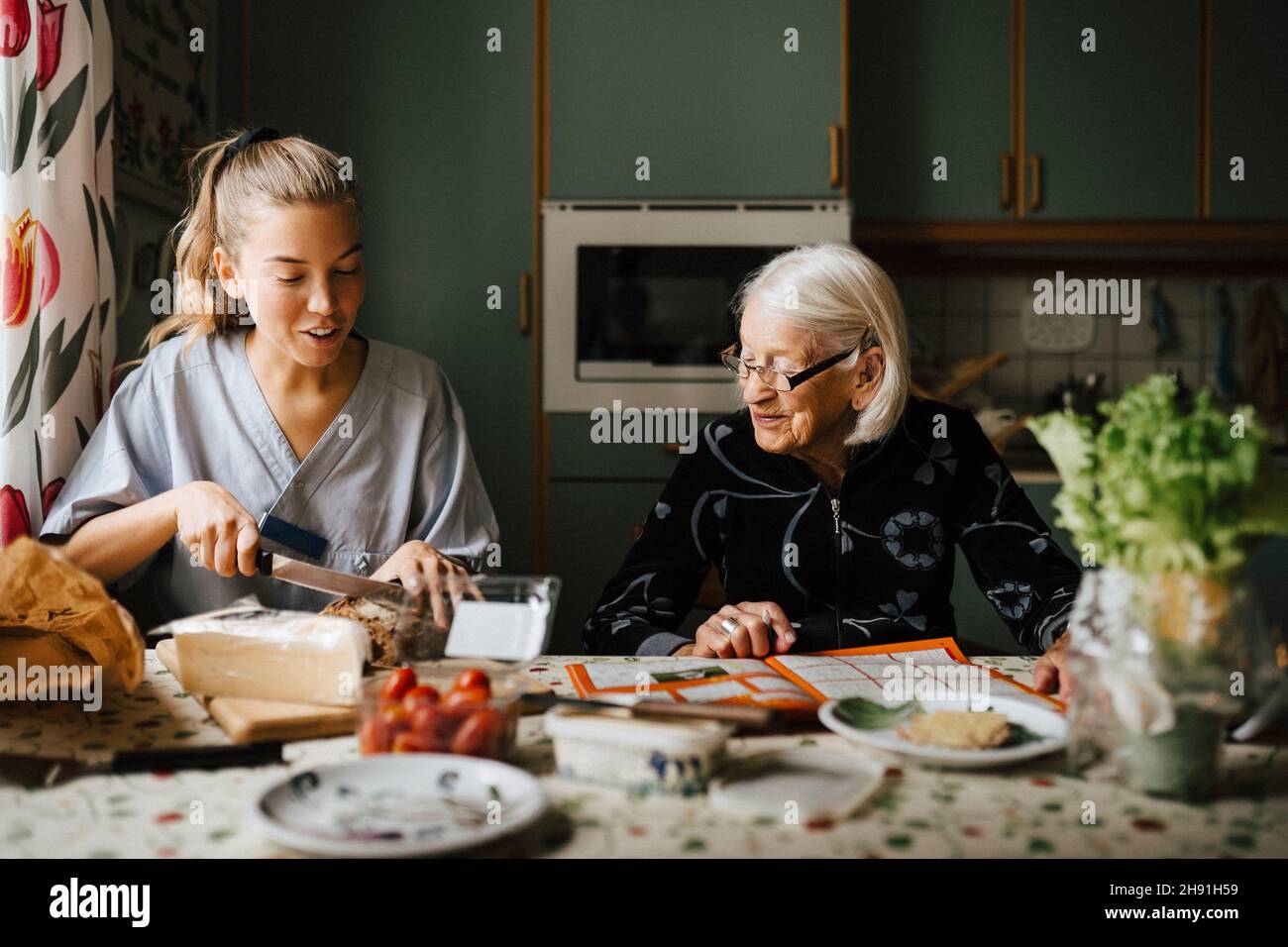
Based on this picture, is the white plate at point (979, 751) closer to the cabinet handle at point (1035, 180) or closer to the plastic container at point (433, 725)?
the plastic container at point (433, 725)

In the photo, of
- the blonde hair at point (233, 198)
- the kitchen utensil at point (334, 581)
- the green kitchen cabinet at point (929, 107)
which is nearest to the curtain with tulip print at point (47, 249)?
the blonde hair at point (233, 198)

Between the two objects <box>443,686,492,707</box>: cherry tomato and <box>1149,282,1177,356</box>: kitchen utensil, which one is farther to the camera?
<box>1149,282,1177,356</box>: kitchen utensil

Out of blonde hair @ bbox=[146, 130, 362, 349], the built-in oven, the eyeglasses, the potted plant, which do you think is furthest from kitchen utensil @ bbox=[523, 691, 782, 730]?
the built-in oven

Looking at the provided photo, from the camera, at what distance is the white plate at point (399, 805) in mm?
632

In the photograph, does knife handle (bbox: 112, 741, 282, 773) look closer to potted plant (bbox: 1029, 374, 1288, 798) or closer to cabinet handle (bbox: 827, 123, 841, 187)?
potted plant (bbox: 1029, 374, 1288, 798)

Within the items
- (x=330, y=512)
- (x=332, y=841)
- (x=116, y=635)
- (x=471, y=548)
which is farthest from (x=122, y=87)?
(x=332, y=841)

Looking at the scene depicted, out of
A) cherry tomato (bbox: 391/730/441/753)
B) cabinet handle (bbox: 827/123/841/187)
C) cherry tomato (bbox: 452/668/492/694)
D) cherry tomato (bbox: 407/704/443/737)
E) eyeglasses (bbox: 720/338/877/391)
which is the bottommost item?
cherry tomato (bbox: 391/730/441/753)

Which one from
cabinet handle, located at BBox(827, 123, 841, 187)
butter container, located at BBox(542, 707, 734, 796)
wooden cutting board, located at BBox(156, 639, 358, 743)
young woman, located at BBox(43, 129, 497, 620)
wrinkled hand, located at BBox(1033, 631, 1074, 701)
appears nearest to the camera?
butter container, located at BBox(542, 707, 734, 796)

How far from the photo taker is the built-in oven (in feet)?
8.52

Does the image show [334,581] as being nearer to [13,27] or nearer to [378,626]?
[378,626]

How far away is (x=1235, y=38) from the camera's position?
9.15 feet

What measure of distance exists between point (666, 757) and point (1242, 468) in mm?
450

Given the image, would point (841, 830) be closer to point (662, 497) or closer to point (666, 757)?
point (666, 757)

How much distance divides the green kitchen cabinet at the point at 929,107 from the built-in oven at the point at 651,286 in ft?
1.07
